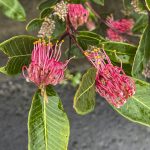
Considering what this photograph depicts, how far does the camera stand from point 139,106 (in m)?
0.97

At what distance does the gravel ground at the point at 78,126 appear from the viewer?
2096 mm

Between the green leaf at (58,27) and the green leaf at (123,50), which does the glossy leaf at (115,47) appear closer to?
the green leaf at (123,50)

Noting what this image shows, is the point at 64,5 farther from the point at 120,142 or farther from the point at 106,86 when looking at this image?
the point at 120,142

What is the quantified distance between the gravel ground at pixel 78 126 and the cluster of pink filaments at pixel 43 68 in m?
1.21

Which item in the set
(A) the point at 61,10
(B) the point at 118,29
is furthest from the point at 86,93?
(B) the point at 118,29

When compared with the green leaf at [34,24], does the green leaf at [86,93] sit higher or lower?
lower

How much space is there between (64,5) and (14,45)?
21 cm

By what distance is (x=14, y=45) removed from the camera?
0.90 meters

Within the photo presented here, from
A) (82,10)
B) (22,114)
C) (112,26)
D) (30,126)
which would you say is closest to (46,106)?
(30,126)

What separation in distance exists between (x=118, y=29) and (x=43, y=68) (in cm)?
59

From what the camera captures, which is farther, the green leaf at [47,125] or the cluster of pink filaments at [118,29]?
the cluster of pink filaments at [118,29]

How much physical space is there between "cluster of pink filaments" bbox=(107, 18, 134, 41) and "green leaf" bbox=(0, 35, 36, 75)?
0.48 m

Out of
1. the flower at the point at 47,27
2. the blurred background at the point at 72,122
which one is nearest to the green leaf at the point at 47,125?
the flower at the point at 47,27

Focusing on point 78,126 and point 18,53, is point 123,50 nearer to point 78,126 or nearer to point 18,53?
point 18,53
